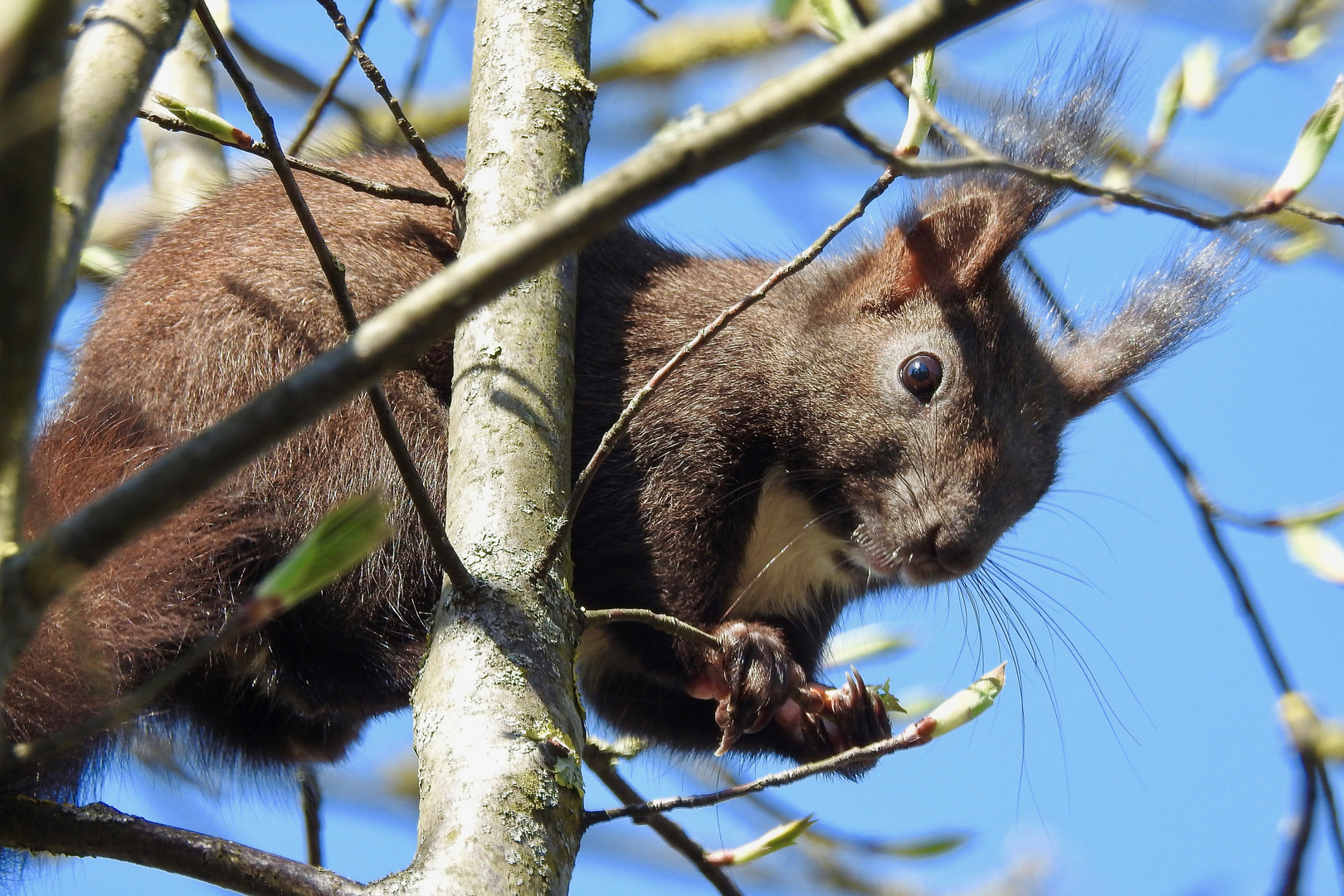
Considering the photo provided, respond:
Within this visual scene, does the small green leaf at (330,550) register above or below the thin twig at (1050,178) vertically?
below

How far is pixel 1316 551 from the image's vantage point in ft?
8.76

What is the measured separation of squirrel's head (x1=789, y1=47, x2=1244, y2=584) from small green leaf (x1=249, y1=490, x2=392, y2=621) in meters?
2.75

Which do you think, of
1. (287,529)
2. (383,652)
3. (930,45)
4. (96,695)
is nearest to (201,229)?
(287,529)

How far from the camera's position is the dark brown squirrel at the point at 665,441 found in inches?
136

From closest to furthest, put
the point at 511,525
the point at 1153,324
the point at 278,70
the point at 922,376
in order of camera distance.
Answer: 1. the point at 511,525
2. the point at 922,376
3. the point at 1153,324
4. the point at 278,70

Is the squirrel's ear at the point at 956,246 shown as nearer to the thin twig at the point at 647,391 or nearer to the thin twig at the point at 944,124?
the thin twig at the point at 647,391

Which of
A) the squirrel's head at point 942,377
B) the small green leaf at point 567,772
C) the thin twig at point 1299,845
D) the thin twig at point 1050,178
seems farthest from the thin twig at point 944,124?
the squirrel's head at point 942,377

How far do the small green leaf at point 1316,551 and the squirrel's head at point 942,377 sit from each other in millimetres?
1261

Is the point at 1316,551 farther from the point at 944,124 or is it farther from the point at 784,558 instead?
the point at 784,558

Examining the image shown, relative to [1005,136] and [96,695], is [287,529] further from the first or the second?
[1005,136]

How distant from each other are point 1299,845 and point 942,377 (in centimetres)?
266

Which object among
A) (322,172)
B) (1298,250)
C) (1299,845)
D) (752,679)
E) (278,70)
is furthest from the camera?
(278,70)

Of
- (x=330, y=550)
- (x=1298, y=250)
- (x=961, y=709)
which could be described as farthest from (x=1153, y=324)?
(x=330, y=550)

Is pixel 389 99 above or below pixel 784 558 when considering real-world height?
below
